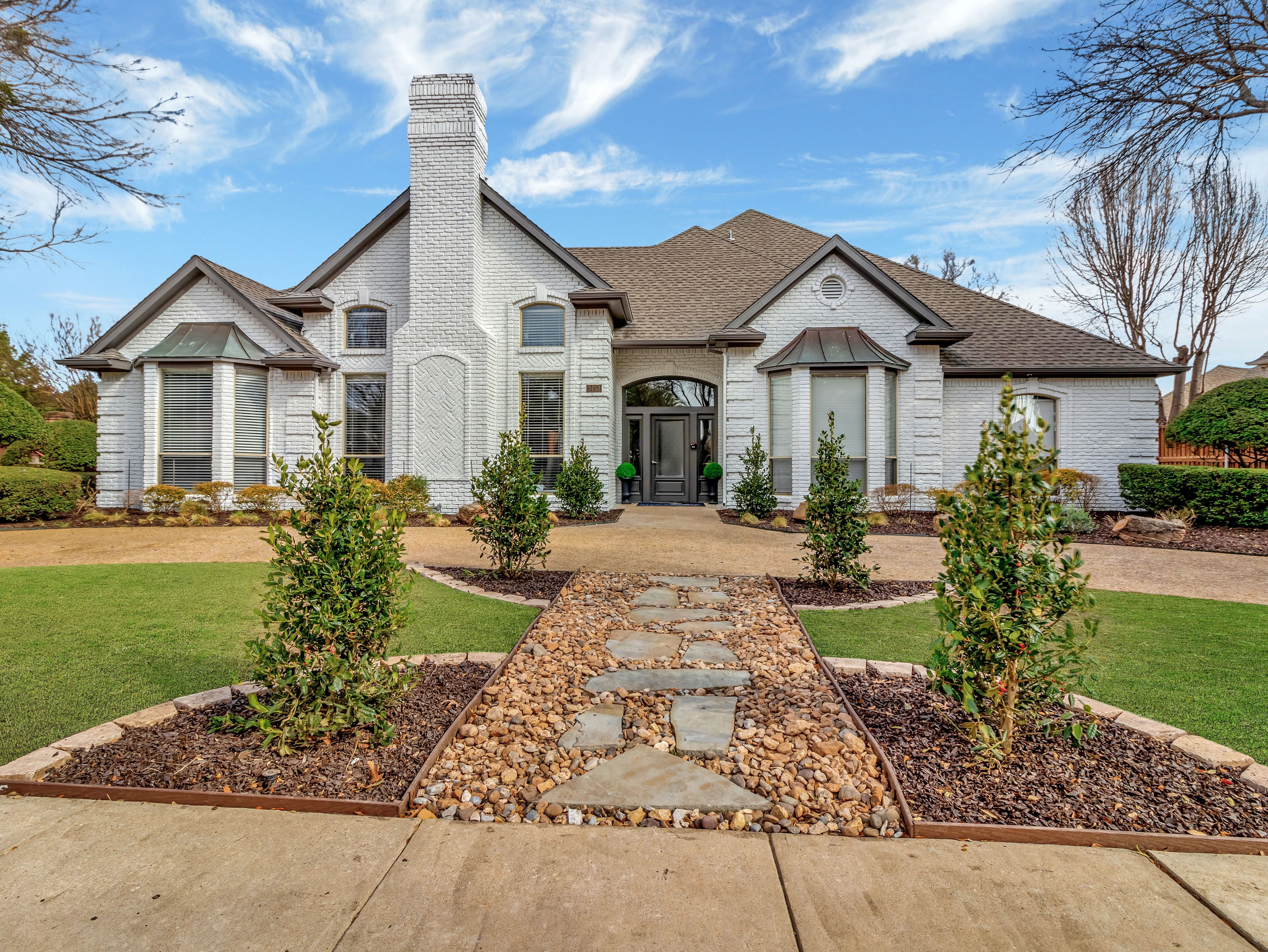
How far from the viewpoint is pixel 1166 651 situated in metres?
4.75

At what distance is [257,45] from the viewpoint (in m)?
8.55

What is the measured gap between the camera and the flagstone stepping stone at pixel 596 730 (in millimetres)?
3273

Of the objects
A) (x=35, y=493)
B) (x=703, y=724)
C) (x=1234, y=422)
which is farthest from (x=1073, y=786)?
(x=35, y=493)

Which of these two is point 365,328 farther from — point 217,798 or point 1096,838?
point 1096,838

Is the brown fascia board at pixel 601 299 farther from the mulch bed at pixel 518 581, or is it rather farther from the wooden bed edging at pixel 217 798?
the wooden bed edging at pixel 217 798

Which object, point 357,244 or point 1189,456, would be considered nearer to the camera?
point 357,244

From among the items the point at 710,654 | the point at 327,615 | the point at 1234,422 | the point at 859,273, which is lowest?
the point at 710,654

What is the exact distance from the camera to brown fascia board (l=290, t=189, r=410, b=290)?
13844 mm

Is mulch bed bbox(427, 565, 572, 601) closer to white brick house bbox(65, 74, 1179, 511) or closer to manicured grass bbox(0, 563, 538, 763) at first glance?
manicured grass bbox(0, 563, 538, 763)

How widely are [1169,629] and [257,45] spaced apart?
490 inches

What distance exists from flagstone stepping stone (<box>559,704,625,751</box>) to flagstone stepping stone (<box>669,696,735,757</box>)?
31 cm

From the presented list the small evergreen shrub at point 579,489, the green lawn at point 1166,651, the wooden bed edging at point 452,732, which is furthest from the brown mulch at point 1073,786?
the small evergreen shrub at point 579,489

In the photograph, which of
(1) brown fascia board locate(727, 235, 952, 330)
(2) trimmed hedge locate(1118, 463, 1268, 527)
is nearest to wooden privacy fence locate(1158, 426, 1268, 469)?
(2) trimmed hedge locate(1118, 463, 1268, 527)

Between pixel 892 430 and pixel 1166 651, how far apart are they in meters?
9.42
